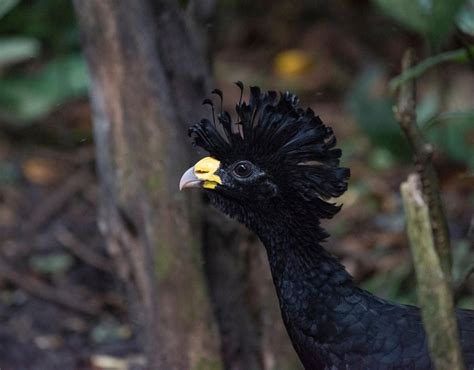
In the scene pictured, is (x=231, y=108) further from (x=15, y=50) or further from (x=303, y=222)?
(x=303, y=222)

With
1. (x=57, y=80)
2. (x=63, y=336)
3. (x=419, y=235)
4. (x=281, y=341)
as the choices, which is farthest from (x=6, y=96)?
(x=419, y=235)

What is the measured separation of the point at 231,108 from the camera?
8.82 meters

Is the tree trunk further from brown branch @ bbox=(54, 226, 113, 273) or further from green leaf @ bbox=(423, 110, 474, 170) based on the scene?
green leaf @ bbox=(423, 110, 474, 170)

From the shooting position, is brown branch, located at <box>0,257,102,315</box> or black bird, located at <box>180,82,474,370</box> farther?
brown branch, located at <box>0,257,102,315</box>

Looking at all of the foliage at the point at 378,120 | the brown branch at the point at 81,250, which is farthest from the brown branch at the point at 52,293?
the foliage at the point at 378,120

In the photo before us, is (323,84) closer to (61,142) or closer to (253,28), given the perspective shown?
(253,28)

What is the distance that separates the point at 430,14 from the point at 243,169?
58.0 inches

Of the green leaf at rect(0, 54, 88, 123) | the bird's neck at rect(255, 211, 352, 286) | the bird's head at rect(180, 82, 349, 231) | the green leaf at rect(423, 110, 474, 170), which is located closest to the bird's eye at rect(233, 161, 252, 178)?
the bird's head at rect(180, 82, 349, 231)

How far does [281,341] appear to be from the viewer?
5.32 metres

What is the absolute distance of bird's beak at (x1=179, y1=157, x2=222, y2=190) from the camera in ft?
13.2

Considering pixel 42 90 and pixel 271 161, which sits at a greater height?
pixel 42 90

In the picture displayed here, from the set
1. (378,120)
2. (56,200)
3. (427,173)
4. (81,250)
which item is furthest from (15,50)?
(427,173)

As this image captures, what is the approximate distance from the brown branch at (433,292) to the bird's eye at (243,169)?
53.4 inches

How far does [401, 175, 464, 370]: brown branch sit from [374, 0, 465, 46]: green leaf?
2311mm
